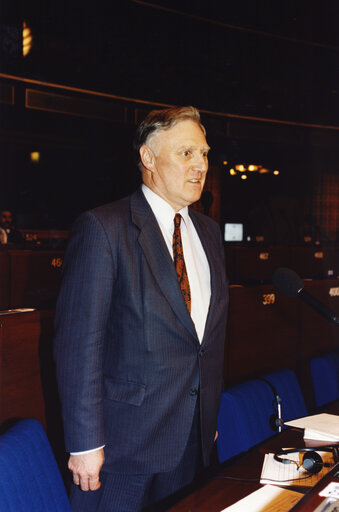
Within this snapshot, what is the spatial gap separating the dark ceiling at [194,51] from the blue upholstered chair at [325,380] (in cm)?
528

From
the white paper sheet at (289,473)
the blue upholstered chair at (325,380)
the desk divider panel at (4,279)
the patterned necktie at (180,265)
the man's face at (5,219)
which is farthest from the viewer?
the man's face at (5,219)

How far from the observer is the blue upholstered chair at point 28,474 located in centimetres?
112

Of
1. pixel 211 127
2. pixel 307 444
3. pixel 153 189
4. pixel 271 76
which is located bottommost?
pixel 307 444

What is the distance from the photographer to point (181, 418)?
1523 mm

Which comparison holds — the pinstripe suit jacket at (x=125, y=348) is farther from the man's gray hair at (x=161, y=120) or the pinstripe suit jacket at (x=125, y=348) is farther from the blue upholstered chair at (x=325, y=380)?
the blue upholstered chair at (x=325, y=380)

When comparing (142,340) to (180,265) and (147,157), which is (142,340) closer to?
(180,265)

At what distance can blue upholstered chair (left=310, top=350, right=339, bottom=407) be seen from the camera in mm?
2518

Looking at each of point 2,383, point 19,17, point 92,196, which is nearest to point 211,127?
point 92,196

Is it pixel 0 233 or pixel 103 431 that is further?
pixel 0 233

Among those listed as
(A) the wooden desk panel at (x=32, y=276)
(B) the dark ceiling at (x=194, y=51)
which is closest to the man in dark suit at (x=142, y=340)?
(A) the wooden desk panel at (x=32, y=276)

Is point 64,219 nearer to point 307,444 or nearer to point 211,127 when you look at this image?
point 211,127

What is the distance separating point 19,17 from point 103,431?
7.30m

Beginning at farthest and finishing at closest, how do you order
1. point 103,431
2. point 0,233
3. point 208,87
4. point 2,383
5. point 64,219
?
Result: point 64,219 < point 208,87 < point 0,233 < point 2,383 < point 103,431

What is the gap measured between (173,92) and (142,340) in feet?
25.3
